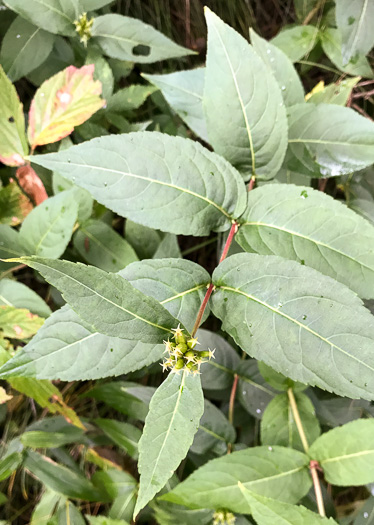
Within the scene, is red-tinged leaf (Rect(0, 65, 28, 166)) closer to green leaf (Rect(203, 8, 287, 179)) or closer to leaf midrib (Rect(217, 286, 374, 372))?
green leaf (Rect(203, 8, 287, 179))

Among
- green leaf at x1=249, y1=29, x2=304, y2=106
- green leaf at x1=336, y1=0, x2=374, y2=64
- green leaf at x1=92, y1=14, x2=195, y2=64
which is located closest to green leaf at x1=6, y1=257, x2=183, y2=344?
green leaf at x1=249, y1=29, x2=304, y2=106

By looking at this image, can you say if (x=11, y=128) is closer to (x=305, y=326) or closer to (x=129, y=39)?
(x=129, y=39)

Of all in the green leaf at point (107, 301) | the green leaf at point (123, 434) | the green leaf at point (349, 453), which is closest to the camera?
the green leaf at point (107, 301)

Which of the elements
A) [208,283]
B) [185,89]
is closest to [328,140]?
[185,89]

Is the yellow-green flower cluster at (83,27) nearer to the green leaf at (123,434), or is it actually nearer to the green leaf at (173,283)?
the green leaf at (173,283)

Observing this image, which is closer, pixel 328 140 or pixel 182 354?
pixel 182 354

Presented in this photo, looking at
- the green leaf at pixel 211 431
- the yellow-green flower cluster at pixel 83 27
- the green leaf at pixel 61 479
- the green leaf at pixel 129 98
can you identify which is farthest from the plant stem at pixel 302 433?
the yellow-green flower cluster at pixel 83 27

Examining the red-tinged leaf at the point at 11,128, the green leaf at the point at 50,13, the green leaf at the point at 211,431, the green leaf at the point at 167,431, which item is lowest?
the green leaf at the point at 211,431

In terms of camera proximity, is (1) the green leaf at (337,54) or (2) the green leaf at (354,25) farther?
(1) the green leaf at (337,54)

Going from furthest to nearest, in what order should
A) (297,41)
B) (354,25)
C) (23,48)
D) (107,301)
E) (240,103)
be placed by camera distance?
(297,41) < (23,48) < (354,25) < (240,103) < (107,301)
